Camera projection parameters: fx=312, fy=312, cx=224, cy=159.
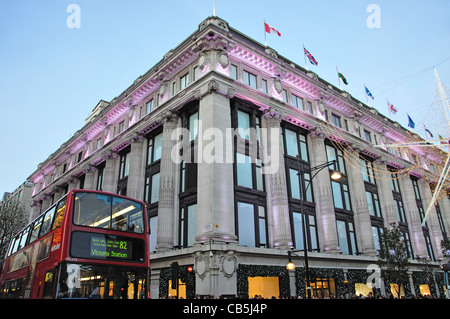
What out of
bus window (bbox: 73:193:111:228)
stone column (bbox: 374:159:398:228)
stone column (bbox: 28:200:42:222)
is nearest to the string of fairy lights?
stone column (bbox: 374:159:398:228)

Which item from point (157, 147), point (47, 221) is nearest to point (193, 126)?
point (157, 147)

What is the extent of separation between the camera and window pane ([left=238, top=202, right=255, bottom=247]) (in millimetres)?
23891

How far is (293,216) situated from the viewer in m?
27.7

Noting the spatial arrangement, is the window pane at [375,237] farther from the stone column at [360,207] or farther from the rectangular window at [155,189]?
the rectangular window at [155,189]

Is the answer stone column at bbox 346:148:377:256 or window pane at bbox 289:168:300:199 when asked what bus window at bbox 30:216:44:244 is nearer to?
window pane at bbox 289:168:300:199

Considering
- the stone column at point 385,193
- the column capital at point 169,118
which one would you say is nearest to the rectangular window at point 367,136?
the stone column at point 385,193

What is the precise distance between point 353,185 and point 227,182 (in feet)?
59.3

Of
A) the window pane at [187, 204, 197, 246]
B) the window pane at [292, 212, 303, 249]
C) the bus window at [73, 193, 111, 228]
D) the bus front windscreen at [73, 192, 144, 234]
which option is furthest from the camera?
the window pane at [292, 212, 303, 249]

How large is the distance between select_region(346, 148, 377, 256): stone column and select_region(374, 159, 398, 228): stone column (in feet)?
15.7

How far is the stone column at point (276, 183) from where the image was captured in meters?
25.0
